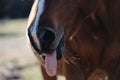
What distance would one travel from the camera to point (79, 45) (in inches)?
135

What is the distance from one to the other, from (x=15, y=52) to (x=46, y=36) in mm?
6362

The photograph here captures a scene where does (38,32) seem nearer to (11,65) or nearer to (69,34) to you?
(69,34)

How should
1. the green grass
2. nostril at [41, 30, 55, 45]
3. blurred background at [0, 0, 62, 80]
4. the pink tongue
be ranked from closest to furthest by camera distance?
1. nostril at [41, 30, 55, 45]
2. the pink tongue
3. blurred background at [0, 0, 62, 80]
4. the green grass

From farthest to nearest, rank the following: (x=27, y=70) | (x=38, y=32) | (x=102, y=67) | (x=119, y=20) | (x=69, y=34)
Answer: (x=27, y=70), (x=102, y=67), (x=119, y=20), (x=69, y=34), (x=38, y=32)

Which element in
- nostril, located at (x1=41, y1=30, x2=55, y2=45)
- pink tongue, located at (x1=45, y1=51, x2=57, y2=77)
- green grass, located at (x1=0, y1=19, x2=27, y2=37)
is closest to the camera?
nostril, located at (x1=41, y1=30, x2=55, y2=45)

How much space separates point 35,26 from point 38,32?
4cm

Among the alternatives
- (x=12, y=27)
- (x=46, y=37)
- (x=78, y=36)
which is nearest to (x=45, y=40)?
(x=46, y=37)

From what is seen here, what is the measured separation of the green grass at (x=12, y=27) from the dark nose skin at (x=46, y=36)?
8797 millimetres

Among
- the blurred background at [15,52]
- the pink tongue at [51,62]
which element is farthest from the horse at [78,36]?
the blurred background at [15,52]

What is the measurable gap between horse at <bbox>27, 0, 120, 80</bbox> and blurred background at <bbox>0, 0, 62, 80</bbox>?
0.75 m

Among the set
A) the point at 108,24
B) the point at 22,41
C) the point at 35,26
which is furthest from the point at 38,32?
the point at 22,41

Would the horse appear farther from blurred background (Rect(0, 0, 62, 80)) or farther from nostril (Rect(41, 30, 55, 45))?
blurred background (Rect(0, 0, 62, 80))

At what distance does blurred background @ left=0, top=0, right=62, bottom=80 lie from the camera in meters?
7.36

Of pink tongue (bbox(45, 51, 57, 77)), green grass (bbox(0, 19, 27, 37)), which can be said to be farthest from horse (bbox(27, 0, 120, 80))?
green grass (bbox(0, 19, 27, 37))
